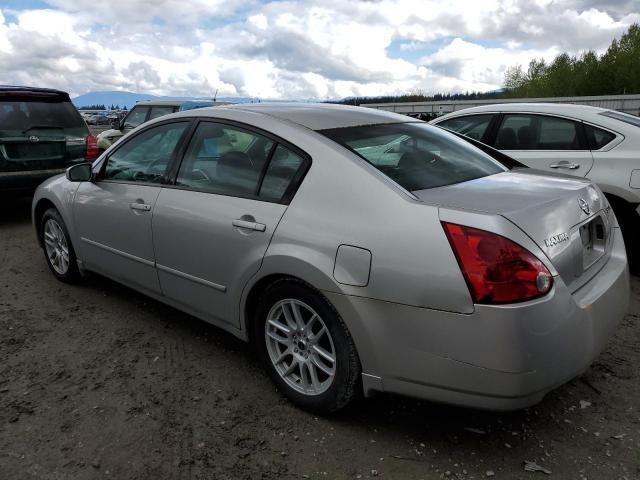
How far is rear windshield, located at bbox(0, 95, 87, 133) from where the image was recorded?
688 centimetres

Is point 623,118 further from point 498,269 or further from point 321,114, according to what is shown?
point 498,269

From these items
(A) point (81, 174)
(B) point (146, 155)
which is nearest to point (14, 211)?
(A) point (81, 174)

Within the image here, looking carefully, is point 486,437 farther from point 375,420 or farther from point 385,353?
point 385,353

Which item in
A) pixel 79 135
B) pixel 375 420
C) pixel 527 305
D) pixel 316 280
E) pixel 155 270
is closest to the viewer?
pixel 527 305

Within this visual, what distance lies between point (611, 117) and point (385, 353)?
4063mm

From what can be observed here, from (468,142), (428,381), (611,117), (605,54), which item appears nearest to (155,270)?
(428,381)

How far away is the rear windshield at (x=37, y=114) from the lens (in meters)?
6.88

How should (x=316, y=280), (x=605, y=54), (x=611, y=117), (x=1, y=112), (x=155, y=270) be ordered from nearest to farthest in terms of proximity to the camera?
1. (x=316, y=280)
2. (x=155, y=270)
3. (x=611, y=117)
4. (x=1, y=112)
5. (x=605, y=54)

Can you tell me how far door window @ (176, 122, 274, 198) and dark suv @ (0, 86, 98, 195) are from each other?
15.1 ft

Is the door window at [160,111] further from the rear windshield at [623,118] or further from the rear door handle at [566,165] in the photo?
the rear windshield at [623,118]

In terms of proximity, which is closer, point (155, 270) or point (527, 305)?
point (527, 305)

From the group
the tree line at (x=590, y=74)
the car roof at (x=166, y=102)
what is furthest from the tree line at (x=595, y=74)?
the car roof at (x=166, y=102)

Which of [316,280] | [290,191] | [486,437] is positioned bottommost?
[486,437]

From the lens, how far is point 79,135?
7.54 meters
